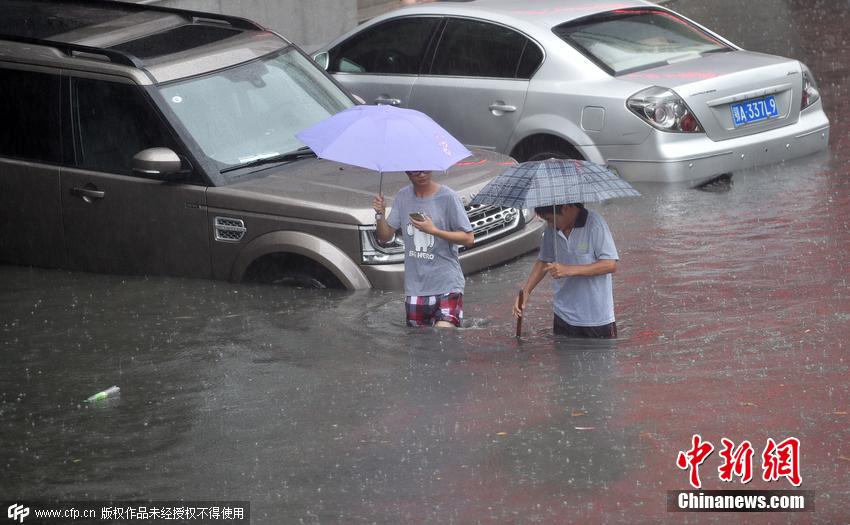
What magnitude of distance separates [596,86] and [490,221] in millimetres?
Answer: 2330

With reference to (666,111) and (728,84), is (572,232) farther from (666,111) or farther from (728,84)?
(728,84)

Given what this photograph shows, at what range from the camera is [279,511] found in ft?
16.9

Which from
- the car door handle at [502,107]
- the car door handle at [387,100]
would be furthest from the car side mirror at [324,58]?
the car door handle at [502,107]

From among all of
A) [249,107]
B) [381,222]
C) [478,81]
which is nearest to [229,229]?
[249,107]

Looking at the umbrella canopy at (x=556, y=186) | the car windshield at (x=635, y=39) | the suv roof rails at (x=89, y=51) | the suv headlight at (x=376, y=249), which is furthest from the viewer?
the car windshield at (x=635, y=39)

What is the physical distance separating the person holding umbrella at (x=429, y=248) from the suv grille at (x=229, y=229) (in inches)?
49.2

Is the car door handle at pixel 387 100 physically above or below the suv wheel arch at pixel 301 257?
above

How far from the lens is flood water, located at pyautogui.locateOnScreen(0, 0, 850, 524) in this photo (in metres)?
5.30

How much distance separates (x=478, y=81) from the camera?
11.1 m

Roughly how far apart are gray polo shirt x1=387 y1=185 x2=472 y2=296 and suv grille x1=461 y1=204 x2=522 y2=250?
44.4 inches

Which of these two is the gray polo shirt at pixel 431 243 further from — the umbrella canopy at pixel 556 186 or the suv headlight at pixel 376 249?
the suv headlight at pixel 376 249

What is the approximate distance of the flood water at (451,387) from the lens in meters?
5.30

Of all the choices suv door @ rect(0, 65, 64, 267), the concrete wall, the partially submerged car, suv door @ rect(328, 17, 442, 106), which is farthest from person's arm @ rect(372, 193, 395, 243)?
the concrete wall

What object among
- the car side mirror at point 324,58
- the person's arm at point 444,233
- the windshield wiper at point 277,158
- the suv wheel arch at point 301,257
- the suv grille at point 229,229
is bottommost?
the suv wheel arch at point 301,257
